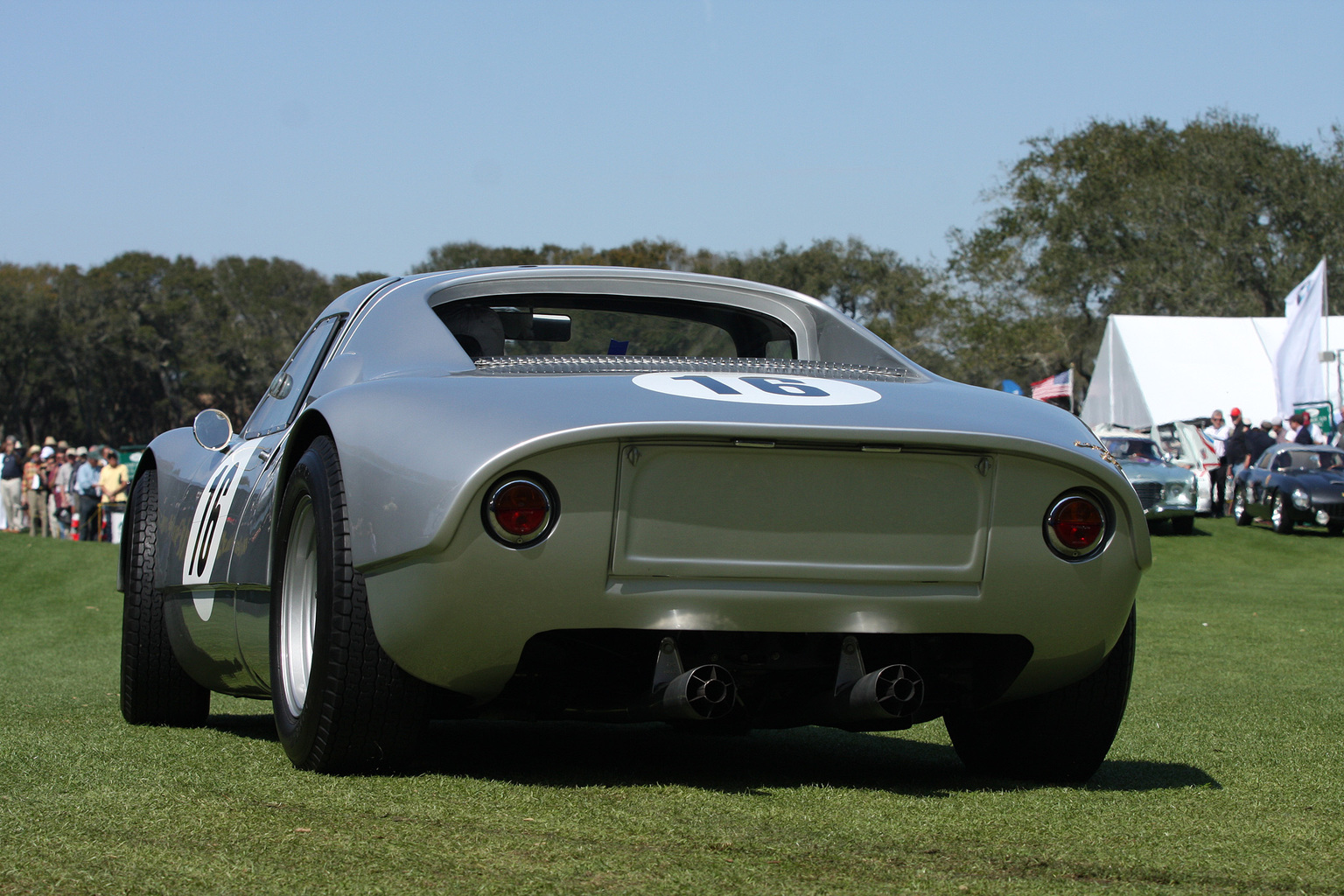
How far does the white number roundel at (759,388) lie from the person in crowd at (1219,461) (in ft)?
75.3

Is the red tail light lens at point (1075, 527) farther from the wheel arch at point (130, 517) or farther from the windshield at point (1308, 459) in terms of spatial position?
the windshield at point (1308, 459)

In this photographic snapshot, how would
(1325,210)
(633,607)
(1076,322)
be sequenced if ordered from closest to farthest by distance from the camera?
1. (633,607)
2. (1325,210)
3. (1076,322)

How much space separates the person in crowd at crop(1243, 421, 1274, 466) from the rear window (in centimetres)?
2111

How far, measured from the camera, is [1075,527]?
315 centimetres

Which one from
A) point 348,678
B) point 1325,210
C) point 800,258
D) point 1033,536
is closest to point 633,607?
point 348,678

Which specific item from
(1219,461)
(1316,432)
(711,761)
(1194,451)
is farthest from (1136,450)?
(711,761)

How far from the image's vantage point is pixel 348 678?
310cm

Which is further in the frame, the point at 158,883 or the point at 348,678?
the point at 348,678

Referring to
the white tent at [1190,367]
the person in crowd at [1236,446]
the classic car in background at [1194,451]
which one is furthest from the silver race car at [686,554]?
the white tent at [1190,367]

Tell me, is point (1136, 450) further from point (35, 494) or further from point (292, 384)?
point (292, 384)

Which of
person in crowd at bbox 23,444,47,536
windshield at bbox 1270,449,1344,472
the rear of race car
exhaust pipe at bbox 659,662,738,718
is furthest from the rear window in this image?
person in crowd at bbox 23,444,47,536

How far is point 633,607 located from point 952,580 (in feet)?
2.35

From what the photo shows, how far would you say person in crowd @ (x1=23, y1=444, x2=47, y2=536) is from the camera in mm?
25875

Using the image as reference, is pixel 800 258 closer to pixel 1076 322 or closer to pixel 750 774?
pixel 1076 322
